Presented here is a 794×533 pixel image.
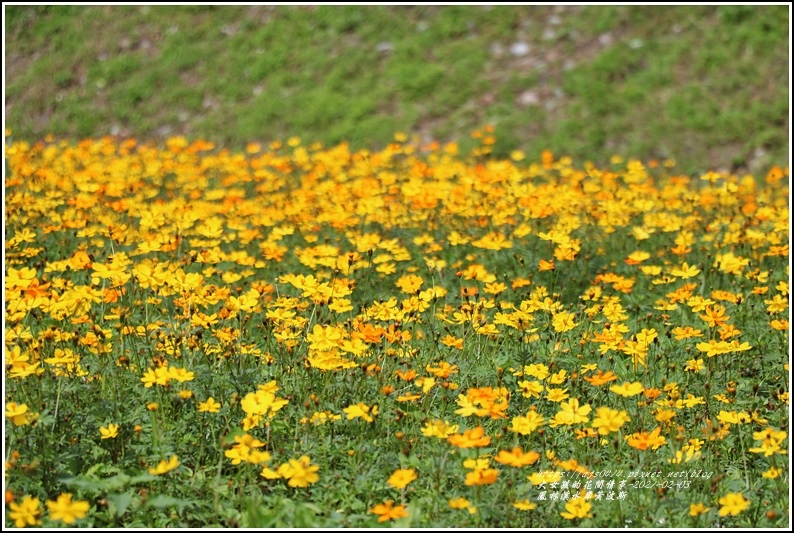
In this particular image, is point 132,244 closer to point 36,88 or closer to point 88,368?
point 88,368

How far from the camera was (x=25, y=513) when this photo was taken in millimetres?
2512

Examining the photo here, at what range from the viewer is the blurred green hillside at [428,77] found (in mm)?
8367

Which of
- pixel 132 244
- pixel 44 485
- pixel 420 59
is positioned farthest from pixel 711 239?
pixel 420 59

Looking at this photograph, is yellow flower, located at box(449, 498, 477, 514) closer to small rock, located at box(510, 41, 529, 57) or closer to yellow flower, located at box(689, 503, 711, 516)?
yellow flower, located at box(689, 503, 711, 516)

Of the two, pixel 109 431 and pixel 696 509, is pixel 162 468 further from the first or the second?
pixel 696 509

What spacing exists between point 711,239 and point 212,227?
2763mm

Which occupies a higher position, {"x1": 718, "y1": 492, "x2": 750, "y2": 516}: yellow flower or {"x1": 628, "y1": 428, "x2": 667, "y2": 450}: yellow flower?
{"x1": 628, "y1": 428, "x2": 667, "y2": 450}: yellow flower

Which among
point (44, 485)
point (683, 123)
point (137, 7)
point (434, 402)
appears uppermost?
point (137, 7)

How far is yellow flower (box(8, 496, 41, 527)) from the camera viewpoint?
8.22ft

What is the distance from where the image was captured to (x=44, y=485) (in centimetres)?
280

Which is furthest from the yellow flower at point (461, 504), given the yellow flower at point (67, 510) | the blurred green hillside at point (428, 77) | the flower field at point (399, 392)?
the blurred green hillside at point (428, 77)

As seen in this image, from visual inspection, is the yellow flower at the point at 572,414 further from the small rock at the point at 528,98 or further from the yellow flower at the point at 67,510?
the small rock at the point at 528,98

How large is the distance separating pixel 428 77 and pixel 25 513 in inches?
291

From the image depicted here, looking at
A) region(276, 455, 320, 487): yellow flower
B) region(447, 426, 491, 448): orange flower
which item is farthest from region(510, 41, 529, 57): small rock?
region(276, 455, 320, 487): yellow flower
